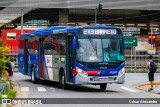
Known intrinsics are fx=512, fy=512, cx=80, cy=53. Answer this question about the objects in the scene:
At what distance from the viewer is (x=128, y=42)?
5091 cm

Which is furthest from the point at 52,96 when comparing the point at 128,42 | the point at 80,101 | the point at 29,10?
the point at 29,10

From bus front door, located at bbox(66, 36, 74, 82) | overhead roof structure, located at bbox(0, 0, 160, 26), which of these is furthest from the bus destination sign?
overhead roof structure, located at bbox(0, 0, 160, 26)

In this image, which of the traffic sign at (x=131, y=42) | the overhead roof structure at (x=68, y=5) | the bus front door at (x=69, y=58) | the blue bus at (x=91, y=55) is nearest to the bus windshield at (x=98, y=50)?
the blue bus at (x=91, y=55)

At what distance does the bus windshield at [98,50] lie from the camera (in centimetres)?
2309

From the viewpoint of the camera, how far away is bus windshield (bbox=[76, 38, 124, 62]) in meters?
23.1

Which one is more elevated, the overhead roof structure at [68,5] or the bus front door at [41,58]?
the overhead roof structure at [68,5]

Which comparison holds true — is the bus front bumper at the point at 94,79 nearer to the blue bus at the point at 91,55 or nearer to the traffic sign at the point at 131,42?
the blue bus at the point at 91,55

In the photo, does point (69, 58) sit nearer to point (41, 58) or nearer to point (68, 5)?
point (41, 58)

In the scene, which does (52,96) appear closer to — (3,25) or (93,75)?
(93,75)

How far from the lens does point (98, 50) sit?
2316 centimetres

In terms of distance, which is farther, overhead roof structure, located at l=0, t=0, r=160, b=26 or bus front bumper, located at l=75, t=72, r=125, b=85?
overhead roof structure, located at l=0, t=0, r=160, b=26

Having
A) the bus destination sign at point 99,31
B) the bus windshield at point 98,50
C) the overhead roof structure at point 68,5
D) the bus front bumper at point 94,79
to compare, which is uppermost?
the overhead roof structure at point 68,5

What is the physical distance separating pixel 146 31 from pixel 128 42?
2670 cm

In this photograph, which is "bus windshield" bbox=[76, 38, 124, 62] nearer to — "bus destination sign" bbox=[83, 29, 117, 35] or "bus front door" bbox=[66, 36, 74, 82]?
"bus destination sign" bbox=[83, 29, 117, 35]
